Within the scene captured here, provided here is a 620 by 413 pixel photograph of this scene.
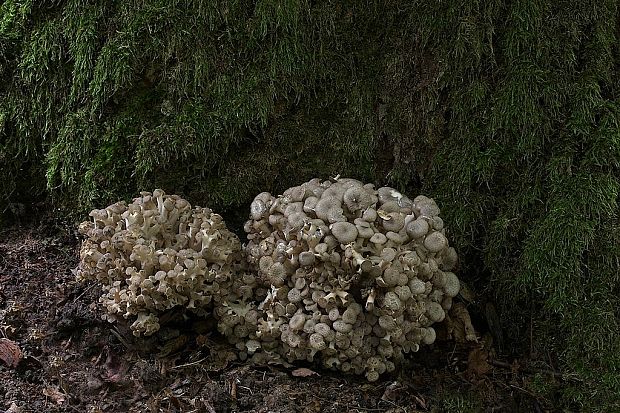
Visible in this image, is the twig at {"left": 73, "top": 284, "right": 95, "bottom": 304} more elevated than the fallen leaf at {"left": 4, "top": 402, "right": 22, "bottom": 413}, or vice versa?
the fallen leaf at {"left": 4, "top": 402, "right": 22, "bottom": 413}

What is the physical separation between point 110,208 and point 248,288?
875 mm

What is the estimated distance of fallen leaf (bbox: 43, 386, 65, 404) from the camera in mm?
3150

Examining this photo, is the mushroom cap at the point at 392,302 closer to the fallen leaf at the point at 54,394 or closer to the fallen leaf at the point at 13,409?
the fallen leaf at the point at 54,394

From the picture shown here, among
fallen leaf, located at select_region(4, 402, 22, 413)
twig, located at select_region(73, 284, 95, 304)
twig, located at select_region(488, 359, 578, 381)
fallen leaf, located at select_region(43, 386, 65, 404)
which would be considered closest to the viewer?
fallen leaf, located at select_region(4, 402, 22, 413)

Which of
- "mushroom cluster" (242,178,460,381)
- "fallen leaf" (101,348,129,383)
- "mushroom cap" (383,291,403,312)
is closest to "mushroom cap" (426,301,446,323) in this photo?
"mushroom cluster" (242,178,460,381)

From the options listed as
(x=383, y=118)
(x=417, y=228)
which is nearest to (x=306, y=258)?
(x=417, y=228)

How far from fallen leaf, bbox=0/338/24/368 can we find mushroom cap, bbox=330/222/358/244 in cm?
175

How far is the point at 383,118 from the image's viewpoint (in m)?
3.86

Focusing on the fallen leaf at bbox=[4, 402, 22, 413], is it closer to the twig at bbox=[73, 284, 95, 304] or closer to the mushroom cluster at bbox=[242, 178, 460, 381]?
the twig at bbox=[73, 284, 95, 304]

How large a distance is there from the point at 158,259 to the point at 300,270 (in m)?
0.73

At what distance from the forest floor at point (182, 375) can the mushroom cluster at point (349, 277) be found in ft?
0.47

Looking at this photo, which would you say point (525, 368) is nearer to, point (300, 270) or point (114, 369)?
point (300, 270)

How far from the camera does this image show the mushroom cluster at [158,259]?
132 inches

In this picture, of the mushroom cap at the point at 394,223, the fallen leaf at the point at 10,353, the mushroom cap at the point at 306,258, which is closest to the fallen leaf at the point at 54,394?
the fallen leaf at the point at 10,353
